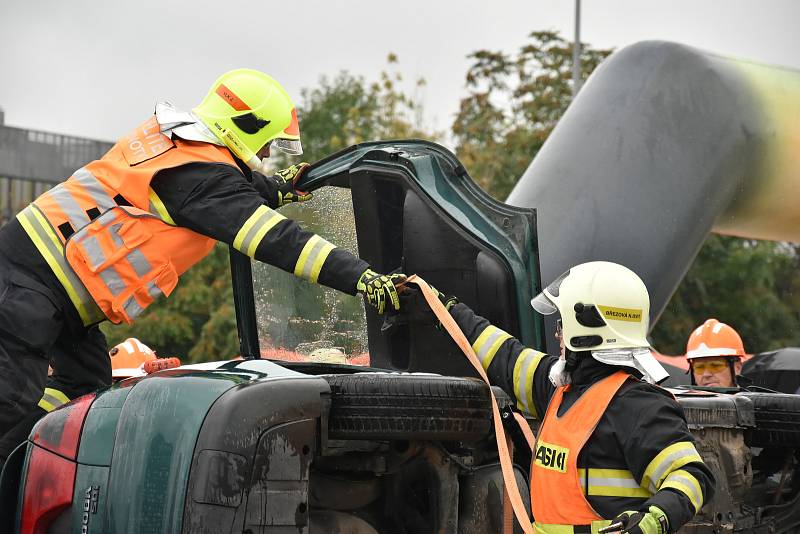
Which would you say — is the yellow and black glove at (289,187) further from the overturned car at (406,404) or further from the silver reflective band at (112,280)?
the silver reflective band at (112,280)

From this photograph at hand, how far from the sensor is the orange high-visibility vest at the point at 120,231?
15.4ft

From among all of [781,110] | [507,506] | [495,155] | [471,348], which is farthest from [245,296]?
[495,155]

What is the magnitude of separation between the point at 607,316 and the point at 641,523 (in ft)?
2.59

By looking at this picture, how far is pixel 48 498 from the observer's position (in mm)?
4074

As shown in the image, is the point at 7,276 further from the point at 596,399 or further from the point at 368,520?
the point at 596,399

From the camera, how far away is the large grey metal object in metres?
6.80

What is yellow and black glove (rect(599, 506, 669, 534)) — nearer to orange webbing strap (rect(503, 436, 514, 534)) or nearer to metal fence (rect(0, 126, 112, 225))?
orange webbing strap (rect(503, 436, 514, 534))

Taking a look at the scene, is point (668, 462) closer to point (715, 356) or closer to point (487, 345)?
point (487, 345)

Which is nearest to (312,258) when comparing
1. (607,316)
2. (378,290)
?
(378,290)

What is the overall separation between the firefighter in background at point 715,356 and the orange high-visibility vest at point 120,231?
4742mm

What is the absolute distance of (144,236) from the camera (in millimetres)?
4707

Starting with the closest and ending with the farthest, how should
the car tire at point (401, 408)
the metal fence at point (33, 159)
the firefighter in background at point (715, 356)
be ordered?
the car tire at point (401, 408), the firefighter in background at point (715, 356), the metal fence at point (33, 159)

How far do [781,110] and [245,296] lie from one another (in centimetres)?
388

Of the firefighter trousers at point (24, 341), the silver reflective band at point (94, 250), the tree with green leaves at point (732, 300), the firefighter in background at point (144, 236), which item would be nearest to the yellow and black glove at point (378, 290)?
the firefighter in background at point (144, 236)
